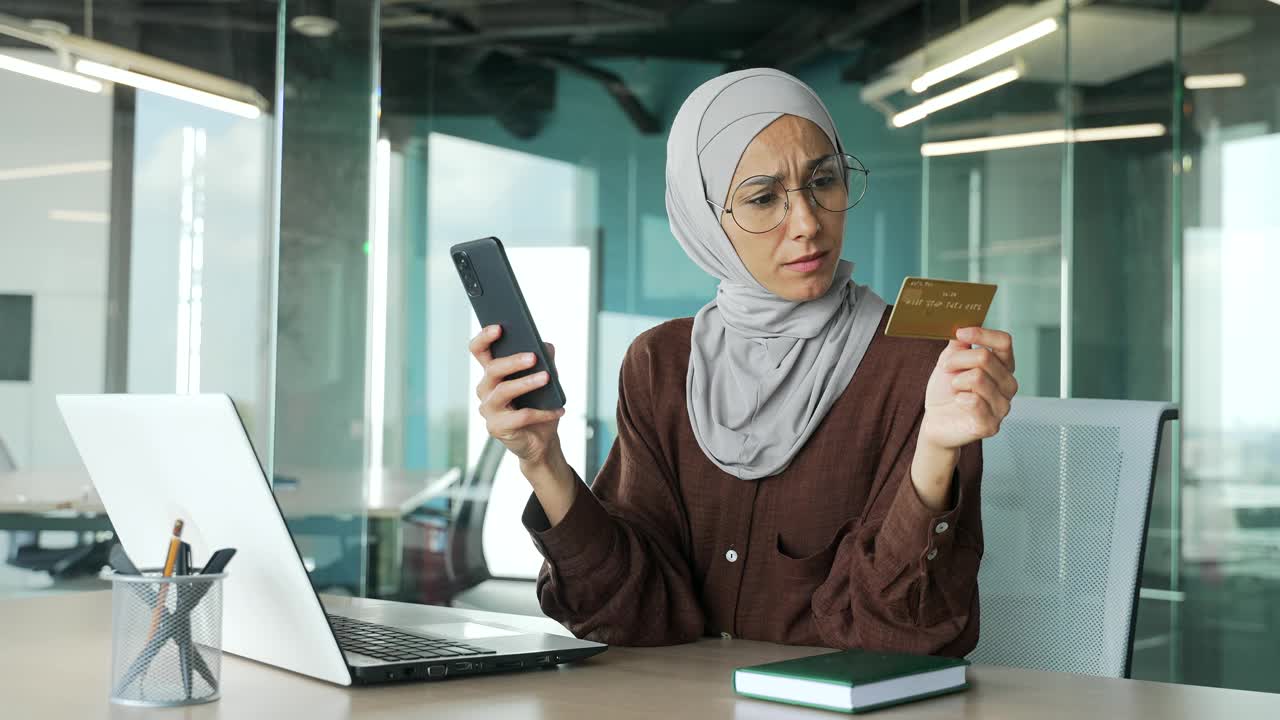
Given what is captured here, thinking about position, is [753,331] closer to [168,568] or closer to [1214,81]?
[168,568]

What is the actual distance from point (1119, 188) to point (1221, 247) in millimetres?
384

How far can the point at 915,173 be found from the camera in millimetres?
4707

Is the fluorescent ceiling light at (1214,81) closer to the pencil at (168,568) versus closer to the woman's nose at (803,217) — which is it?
the woman's nose at (803,217)

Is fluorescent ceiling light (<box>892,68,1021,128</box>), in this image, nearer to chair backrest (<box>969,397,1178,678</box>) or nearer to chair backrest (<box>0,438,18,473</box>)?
chair backrest (<box>969,397,1178,678</box>)

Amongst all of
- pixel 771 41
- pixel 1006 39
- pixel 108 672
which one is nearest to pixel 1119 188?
pixel 1006 39

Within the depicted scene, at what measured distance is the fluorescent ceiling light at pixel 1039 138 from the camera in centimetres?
378

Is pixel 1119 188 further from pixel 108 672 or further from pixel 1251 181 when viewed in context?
pixel 108 672

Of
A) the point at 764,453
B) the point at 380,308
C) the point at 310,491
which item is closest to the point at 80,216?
the point at 380,308

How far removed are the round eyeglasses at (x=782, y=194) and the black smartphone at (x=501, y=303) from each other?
438 millimetres

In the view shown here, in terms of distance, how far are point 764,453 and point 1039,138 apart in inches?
116

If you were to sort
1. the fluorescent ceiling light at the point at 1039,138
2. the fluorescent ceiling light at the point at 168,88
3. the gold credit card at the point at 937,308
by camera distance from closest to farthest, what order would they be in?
the gold credit card at the point at 937,308 → the fluorescent ceiling light at the point at 1039,138 → the fluorescent ceiling light at the point at 168,88

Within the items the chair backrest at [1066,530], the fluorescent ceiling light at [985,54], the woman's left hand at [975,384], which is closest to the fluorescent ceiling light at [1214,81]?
the fluorescent ceiling light at [985,54]

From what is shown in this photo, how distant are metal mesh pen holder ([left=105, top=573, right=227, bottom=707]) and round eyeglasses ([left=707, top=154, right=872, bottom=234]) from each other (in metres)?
0.84

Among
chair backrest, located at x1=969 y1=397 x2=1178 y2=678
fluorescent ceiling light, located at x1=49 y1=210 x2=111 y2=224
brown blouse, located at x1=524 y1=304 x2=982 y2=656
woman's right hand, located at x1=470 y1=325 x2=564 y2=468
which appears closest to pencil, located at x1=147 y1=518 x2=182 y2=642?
woman's right hand, located at x1=470 y1=325 x2=564 y2=468
